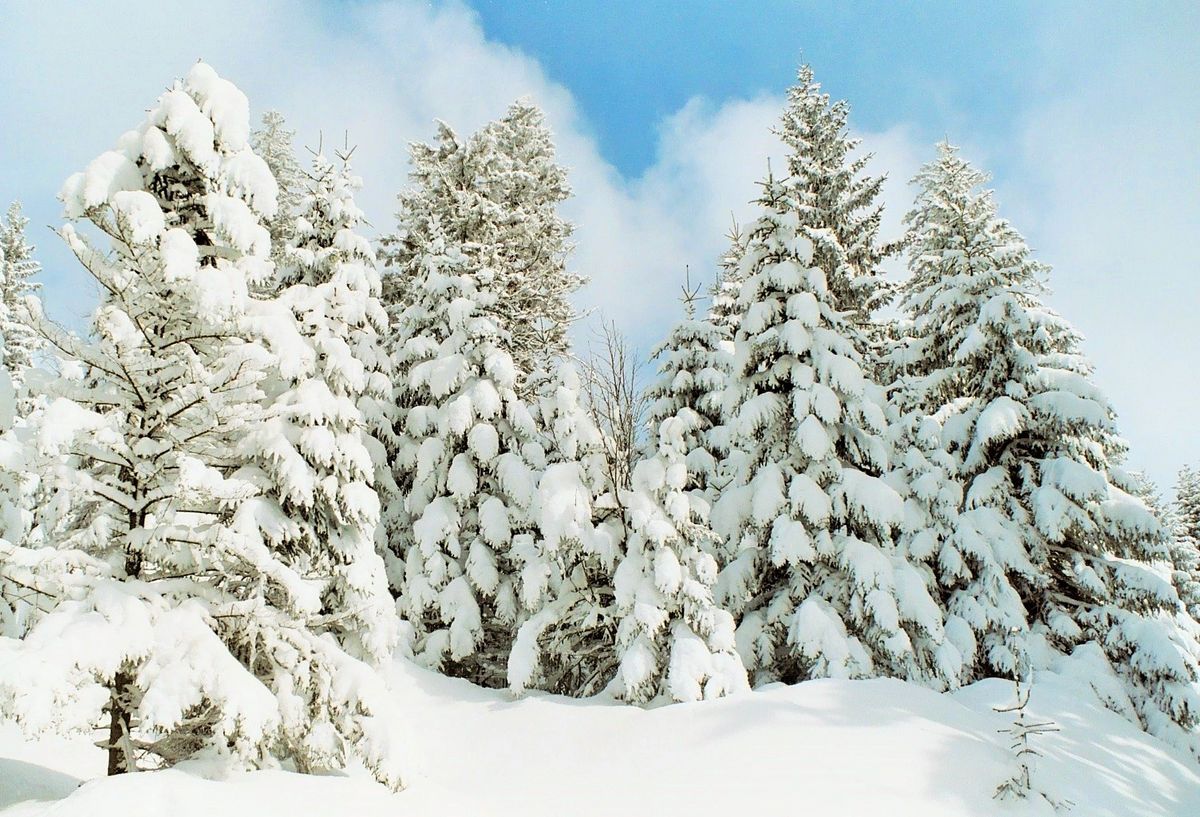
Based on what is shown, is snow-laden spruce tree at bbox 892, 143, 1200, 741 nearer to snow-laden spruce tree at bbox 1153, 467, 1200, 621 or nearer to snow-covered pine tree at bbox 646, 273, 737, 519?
snow-covered pine tree at bbox 646, 273, 737, 519

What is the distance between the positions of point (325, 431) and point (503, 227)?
13.0 m

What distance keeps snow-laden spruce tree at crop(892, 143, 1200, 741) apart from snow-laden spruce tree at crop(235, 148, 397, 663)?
12191 millimetres

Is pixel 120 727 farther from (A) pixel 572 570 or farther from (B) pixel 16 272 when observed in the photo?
(B) pixel 16 272

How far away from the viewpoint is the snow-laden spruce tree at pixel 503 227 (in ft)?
62.0

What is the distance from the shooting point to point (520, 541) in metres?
14.0

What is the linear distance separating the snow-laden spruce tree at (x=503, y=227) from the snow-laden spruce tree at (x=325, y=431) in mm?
3670

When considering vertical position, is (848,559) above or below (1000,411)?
below

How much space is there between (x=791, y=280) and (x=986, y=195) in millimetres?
6525

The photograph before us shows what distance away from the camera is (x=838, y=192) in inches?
762

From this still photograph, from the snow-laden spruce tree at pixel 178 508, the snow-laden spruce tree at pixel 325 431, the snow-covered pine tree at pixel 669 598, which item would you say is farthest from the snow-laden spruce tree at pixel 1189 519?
the snow-laden spruce tree at pixel 178 508

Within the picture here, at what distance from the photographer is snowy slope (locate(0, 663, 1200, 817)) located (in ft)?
18.5

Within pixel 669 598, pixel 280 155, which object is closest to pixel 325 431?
pixel 669 598

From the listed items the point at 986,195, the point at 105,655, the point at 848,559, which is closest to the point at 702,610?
the point at 848,559

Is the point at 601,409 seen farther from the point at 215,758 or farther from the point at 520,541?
the point at 215,758
